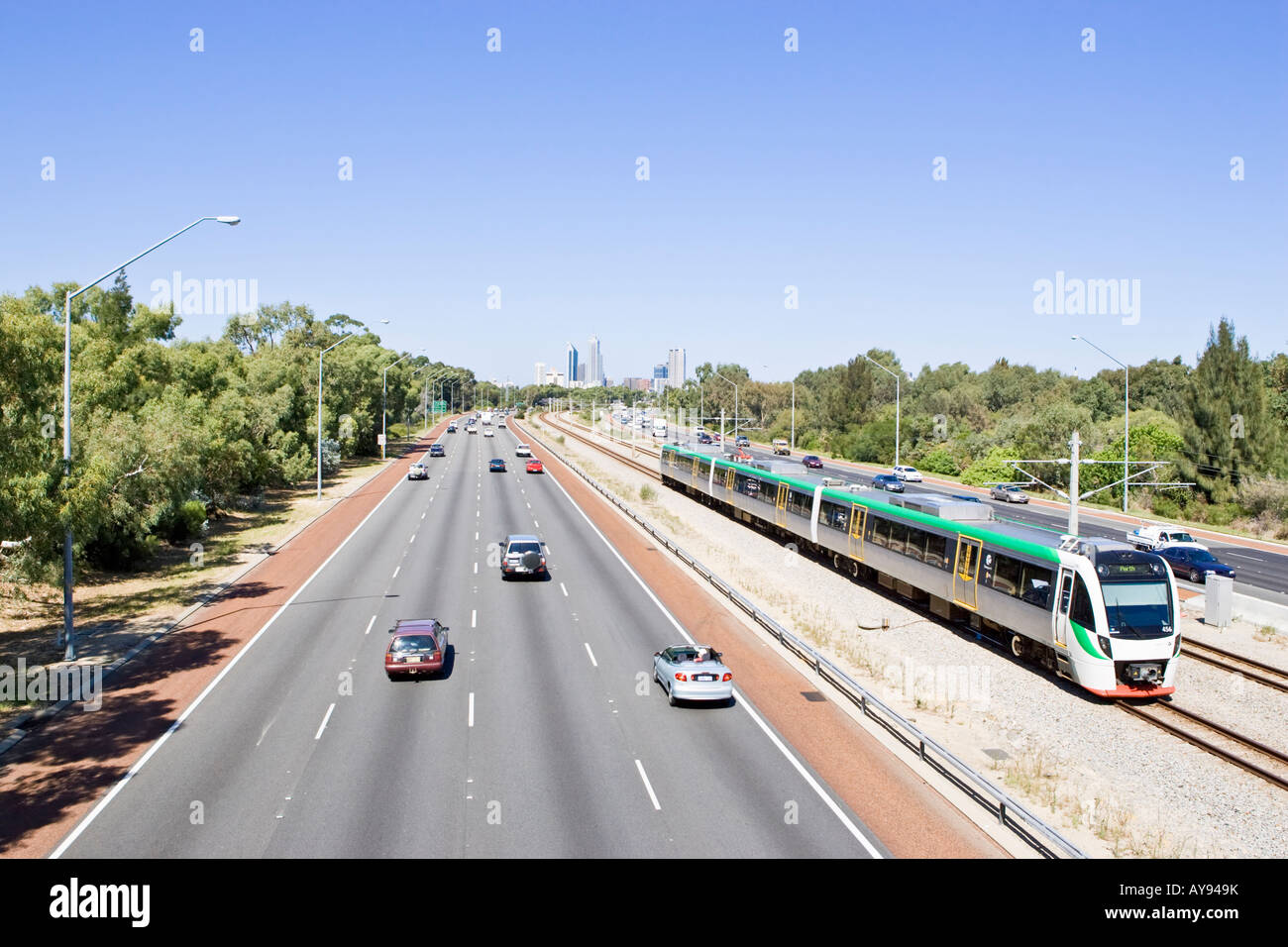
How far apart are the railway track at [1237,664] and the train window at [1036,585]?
624cm

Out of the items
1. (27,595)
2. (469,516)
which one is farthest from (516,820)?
(469,516)

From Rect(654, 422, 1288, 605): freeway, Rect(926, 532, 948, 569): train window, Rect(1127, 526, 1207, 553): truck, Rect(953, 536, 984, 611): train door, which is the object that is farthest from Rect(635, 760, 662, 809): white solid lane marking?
Rect(1127, 526, 1207, 553): truck

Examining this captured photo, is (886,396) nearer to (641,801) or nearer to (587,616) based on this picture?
(587,616)

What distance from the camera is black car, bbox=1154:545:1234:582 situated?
36938 mm

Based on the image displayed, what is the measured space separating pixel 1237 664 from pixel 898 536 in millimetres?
10539

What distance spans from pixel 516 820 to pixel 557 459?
7467cm

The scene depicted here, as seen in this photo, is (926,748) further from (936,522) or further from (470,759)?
(936,522)

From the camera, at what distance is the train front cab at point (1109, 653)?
21.1 metres

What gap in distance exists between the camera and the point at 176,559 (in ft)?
133

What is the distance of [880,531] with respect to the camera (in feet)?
111

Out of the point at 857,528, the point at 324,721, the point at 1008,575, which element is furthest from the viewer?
the point at 857,528
